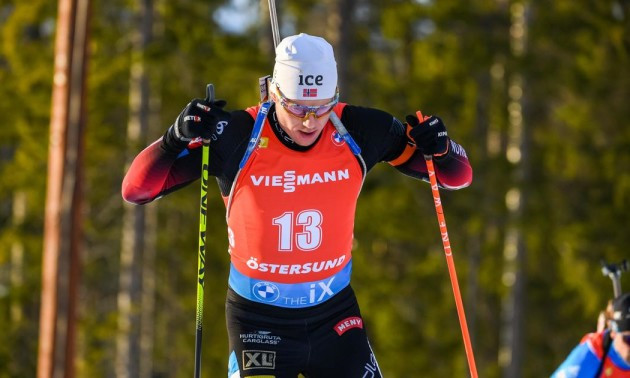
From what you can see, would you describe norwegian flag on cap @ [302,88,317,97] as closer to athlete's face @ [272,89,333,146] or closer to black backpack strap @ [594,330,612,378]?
athlete's face @ [272,89,333,146]

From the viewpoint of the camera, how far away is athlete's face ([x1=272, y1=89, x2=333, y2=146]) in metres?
5.53

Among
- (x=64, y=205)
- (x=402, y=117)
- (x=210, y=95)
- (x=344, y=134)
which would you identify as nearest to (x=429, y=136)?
(x=344, y=134)

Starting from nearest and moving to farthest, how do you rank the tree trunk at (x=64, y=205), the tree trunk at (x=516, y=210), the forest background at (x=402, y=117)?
the tree trunk at (x=64, y=205) < the forest background at (x=402, y=117) < the tree trunk at (x=516, y=210)

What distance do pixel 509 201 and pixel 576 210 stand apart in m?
1.21

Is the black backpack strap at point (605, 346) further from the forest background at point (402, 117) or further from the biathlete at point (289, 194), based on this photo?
the forest background at point (402, 117)

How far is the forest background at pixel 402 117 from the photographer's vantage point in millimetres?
19172

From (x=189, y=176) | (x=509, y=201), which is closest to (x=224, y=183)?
(x=189, y=176)

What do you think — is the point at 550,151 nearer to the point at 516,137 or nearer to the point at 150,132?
the point at 516,137

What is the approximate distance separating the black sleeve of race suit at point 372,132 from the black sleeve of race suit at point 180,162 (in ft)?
1.65

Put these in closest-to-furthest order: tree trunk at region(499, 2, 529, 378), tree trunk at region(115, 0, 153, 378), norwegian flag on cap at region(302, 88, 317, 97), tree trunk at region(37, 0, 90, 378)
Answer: norwegian flag on cap at region(302, 88, 317, 97), tree trunk at region(37, 0, 90, 378), tree trunk at region(115, 0, 153, 378), tree trunk at region(499, 2, 529, 378)

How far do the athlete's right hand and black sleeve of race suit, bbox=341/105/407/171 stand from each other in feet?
2.04

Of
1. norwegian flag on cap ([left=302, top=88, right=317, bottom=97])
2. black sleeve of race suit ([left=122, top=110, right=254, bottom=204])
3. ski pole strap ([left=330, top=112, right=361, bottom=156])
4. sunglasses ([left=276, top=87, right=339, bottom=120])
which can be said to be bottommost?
black sleeve of race suit ([left=122, top=110, right=254, bottom=204])

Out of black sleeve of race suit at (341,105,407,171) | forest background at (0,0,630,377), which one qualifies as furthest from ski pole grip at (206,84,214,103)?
forest background at (0,0,630,377)

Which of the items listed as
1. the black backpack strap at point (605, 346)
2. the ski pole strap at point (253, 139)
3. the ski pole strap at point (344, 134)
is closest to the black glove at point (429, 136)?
the ski pole strap at point (344, 134)
